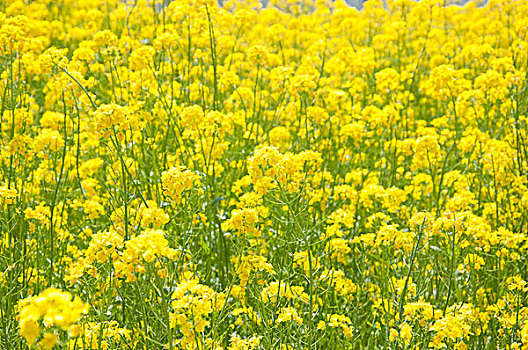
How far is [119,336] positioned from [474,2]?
33.7ft

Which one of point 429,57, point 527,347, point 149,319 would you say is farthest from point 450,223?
point 429,57

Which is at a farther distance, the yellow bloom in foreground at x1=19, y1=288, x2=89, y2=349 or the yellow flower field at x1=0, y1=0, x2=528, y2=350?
the yellow flower field at x1=0, y1=0, x2=528, y2=350

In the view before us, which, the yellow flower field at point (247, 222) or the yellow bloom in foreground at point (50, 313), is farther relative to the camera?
the yellow flower field at point (247, 222)

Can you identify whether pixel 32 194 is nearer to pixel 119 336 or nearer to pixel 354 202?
pixel 119 336

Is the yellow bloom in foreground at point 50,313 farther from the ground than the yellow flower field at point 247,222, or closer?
farther from the ground

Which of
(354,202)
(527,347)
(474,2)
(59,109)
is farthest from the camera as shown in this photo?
(474,2)

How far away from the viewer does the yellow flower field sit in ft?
8.96

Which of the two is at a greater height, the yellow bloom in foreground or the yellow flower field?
the yellow bloom in foreground

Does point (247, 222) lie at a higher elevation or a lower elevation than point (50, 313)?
lower

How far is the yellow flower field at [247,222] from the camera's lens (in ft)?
8.96

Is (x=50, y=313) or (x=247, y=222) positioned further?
(x=247, y=222)

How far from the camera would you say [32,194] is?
4.36 m

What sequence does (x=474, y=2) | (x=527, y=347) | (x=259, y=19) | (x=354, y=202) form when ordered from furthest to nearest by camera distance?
(x=474, y=2) → (x=259, y=19) → (x=354, y=202) → (x=527, y=347)

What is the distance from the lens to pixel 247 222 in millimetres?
2902
